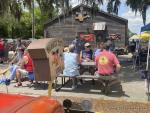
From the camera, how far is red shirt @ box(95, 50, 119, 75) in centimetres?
1004

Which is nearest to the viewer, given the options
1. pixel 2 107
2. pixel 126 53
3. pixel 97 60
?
pixel 2 107

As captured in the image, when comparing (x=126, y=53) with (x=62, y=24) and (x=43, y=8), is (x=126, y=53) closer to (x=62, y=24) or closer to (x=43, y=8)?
(x=62, y=24)

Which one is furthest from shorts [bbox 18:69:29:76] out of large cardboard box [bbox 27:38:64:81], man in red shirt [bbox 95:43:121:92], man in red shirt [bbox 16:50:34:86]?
large cardboard box [bbox 27:38:64:81]

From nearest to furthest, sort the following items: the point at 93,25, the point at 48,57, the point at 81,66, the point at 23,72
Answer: the point at 48,57 → the point at 23,72 → the point at 81,66 → the point at 93,25

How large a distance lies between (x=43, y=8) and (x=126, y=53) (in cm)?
1613

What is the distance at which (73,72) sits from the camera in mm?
10734

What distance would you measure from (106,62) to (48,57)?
390 cm

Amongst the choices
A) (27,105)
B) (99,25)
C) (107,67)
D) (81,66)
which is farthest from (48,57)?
(99,25)

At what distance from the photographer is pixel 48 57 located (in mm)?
6406

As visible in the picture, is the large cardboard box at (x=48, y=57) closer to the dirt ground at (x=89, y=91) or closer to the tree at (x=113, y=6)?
the dirt ground at (x=89, y=91)

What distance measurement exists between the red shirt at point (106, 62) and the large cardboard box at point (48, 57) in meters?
3.23

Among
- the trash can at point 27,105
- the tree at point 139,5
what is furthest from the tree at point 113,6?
the trash can at point 27,105

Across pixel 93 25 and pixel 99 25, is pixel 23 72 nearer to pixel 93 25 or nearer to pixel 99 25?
pixel 93 25

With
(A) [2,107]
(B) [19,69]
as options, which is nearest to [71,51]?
(B) [19,69]
